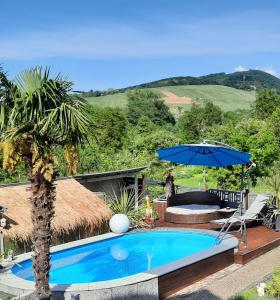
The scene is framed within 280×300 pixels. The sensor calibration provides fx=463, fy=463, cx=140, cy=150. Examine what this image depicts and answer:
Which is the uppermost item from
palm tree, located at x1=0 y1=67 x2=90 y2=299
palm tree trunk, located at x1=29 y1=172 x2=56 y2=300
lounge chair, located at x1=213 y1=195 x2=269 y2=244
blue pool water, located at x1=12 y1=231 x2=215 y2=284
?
palm tree, located at x1=0 y1=67 x2=90 y2=299

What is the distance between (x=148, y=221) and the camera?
15.2m

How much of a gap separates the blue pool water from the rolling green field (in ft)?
269

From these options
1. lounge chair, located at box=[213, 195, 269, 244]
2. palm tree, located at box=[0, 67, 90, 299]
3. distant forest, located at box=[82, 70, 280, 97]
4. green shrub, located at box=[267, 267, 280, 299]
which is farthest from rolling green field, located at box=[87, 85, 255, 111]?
palm tree, located at box=[0, 67, 90, 299]

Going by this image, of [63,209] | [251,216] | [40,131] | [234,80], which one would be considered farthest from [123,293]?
[234,80]

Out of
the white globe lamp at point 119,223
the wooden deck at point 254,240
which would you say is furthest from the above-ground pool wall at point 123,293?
the white globe lamp at point 119,223

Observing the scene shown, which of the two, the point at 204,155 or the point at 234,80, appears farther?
the point at 234,80

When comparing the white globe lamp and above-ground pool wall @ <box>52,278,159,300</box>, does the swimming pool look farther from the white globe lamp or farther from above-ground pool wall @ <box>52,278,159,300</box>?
the white globe lamp

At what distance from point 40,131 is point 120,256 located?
23.2 ft

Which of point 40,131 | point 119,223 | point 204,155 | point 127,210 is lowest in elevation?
point 119,223

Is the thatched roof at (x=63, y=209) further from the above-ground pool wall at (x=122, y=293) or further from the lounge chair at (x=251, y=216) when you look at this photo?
the lounge chair at (x=251, y=216)

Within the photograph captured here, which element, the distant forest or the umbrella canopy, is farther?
the distant forest

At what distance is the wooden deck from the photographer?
39.8 ft

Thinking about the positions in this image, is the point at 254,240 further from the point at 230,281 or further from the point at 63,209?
the point at 63,209

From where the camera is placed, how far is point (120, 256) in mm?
12969
